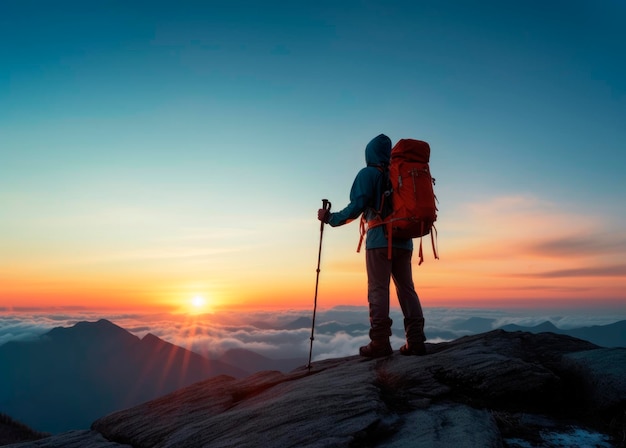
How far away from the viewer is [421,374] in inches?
382

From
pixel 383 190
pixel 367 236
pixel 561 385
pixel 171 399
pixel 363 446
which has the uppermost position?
pixel 383 190

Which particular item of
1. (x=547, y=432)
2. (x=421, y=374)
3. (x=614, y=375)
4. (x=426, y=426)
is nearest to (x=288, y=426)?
(x=426, y=426)

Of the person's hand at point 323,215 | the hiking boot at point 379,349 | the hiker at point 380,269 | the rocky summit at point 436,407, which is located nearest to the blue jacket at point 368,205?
the hiker at point 380,269

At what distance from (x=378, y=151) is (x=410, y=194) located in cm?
220

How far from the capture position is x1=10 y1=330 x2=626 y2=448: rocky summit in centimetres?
705

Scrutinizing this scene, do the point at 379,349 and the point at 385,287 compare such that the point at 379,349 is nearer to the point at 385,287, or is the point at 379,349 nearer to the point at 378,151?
the point at 385,287

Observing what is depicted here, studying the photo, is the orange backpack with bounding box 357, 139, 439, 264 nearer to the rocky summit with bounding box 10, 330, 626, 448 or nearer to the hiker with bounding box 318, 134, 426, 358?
the hiker with bounding box 318, 134, 426, 358

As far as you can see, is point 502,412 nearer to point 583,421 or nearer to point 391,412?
point 583,421

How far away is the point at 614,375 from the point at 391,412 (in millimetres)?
4501

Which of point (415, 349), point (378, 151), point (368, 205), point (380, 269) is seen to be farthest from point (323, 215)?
point (415, 349)

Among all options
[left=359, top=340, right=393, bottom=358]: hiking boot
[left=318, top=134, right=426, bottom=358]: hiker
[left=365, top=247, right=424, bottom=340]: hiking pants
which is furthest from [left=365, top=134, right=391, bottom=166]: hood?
[left=359, top=340, right=393, bottom=358]: hiking boot

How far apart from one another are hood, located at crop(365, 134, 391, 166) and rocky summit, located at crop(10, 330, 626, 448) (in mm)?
5529

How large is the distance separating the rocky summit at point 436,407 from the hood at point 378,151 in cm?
553

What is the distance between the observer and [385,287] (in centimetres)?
1178
